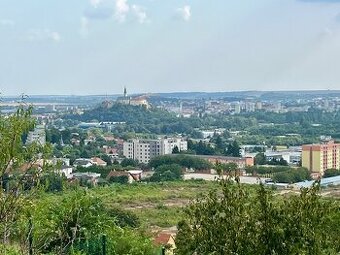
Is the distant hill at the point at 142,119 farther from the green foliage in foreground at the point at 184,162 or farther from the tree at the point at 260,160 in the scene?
the green foliage in foreground at the point at 184,162

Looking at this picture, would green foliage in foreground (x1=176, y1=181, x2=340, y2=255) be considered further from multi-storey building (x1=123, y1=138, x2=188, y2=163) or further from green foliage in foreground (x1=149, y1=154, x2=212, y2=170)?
multi-storey building (x1=123, y1=138, x2=188, y2=163)

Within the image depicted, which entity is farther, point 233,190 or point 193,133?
point 193,133

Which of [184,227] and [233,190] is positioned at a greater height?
[233,190]

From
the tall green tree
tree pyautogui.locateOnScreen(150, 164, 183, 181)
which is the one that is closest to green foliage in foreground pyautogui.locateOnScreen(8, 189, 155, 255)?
the tall green tree

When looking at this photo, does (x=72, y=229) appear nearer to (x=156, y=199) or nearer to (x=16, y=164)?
(x=16, y=164)

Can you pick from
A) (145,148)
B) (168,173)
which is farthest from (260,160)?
(145,148)

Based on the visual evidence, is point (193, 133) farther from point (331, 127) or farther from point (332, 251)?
point (332, 251)

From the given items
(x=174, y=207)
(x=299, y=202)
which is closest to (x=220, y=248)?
(x=299, y=202)

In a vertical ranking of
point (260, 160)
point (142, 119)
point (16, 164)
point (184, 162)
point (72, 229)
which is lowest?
point (142, 119)
